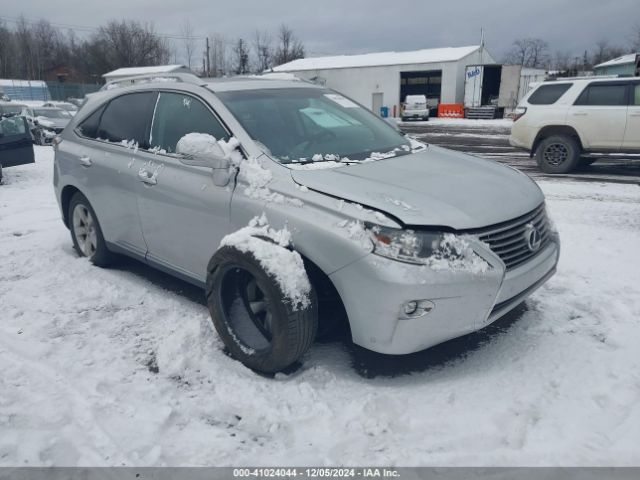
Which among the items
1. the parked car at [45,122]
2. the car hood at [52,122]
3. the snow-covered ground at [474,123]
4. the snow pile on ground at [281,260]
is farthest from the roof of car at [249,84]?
the snow-covered ground at [474,123]

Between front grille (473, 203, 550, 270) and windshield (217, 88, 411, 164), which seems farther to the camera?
windshield (217, 88, 411, 164)

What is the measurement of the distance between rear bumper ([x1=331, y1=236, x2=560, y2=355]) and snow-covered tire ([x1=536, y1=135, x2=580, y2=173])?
8.50 m

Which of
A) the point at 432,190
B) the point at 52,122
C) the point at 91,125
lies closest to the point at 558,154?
the point at 432,190

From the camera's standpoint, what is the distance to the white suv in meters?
9.89

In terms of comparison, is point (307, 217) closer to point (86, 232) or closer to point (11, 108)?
point (86, 232)

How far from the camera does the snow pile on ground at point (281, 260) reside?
2895mm

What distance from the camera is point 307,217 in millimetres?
2980

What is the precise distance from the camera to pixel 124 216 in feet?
14.4

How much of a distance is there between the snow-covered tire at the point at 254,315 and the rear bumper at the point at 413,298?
31cm

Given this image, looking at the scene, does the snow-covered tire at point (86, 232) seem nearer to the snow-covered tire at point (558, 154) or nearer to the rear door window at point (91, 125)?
the rear door window at point (91, 125)

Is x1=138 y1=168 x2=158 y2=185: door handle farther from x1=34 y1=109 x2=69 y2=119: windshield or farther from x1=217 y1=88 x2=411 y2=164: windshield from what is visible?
x1=34 y1=109 x2=69 y2=119: windshield

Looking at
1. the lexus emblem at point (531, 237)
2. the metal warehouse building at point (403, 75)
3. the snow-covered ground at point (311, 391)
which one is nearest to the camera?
the snow-covered ground at point (311, 391)

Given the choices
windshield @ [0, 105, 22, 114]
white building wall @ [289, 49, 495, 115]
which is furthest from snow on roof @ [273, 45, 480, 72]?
windshield @ [0, 105, 22, 114]

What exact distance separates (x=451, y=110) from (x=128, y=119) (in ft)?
112
